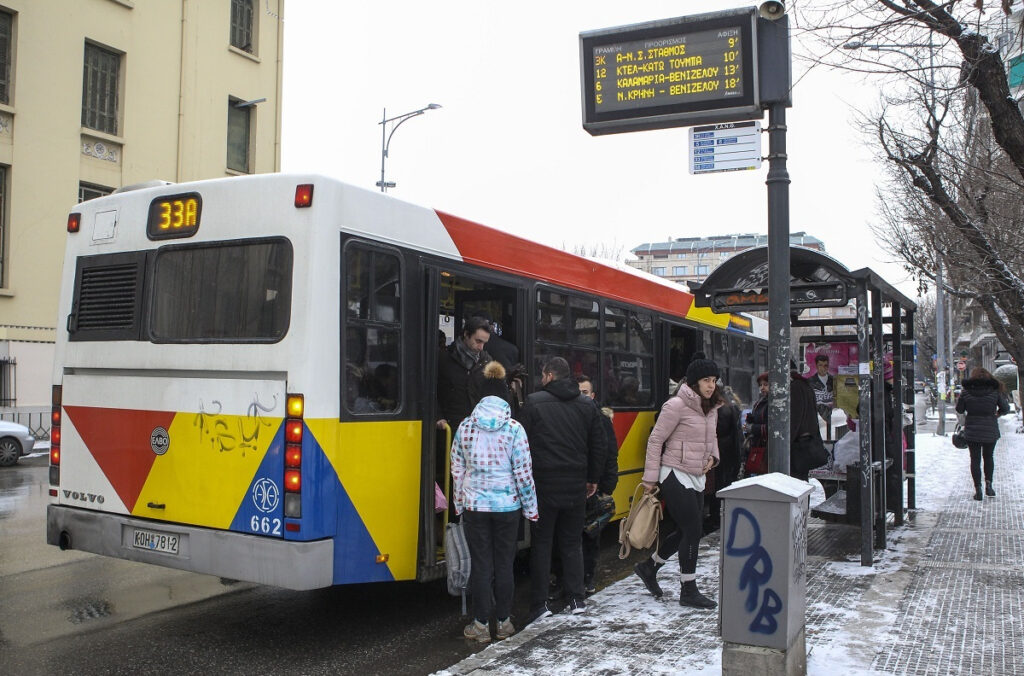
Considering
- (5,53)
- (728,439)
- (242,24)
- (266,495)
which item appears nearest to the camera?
(266,495)

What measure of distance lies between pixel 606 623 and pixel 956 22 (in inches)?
225

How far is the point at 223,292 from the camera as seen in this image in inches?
219

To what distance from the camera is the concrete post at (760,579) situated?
446 cm

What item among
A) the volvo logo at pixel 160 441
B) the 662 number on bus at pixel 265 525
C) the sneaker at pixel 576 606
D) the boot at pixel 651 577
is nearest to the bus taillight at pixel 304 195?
the volvo logo at pixel 160 441

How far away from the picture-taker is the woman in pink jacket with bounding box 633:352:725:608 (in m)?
6.31

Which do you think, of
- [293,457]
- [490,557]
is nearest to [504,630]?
[490,557]

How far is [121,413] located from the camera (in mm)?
5875

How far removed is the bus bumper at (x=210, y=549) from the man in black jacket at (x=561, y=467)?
1536 millimetres

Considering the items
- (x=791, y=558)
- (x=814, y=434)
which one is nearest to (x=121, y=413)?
(x=791, y=558)

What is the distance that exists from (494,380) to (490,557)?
1143mm

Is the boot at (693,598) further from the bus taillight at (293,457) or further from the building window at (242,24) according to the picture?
the building window at (242,24)

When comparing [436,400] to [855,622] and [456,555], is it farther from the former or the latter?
[855,622]

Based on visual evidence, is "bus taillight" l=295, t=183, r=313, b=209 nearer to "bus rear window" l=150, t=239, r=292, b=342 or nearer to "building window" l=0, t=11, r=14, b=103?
"bus rear window" l=150, t=239, r=292, b=342

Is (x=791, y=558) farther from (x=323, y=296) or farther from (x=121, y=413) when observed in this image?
(x=121, y=413)
